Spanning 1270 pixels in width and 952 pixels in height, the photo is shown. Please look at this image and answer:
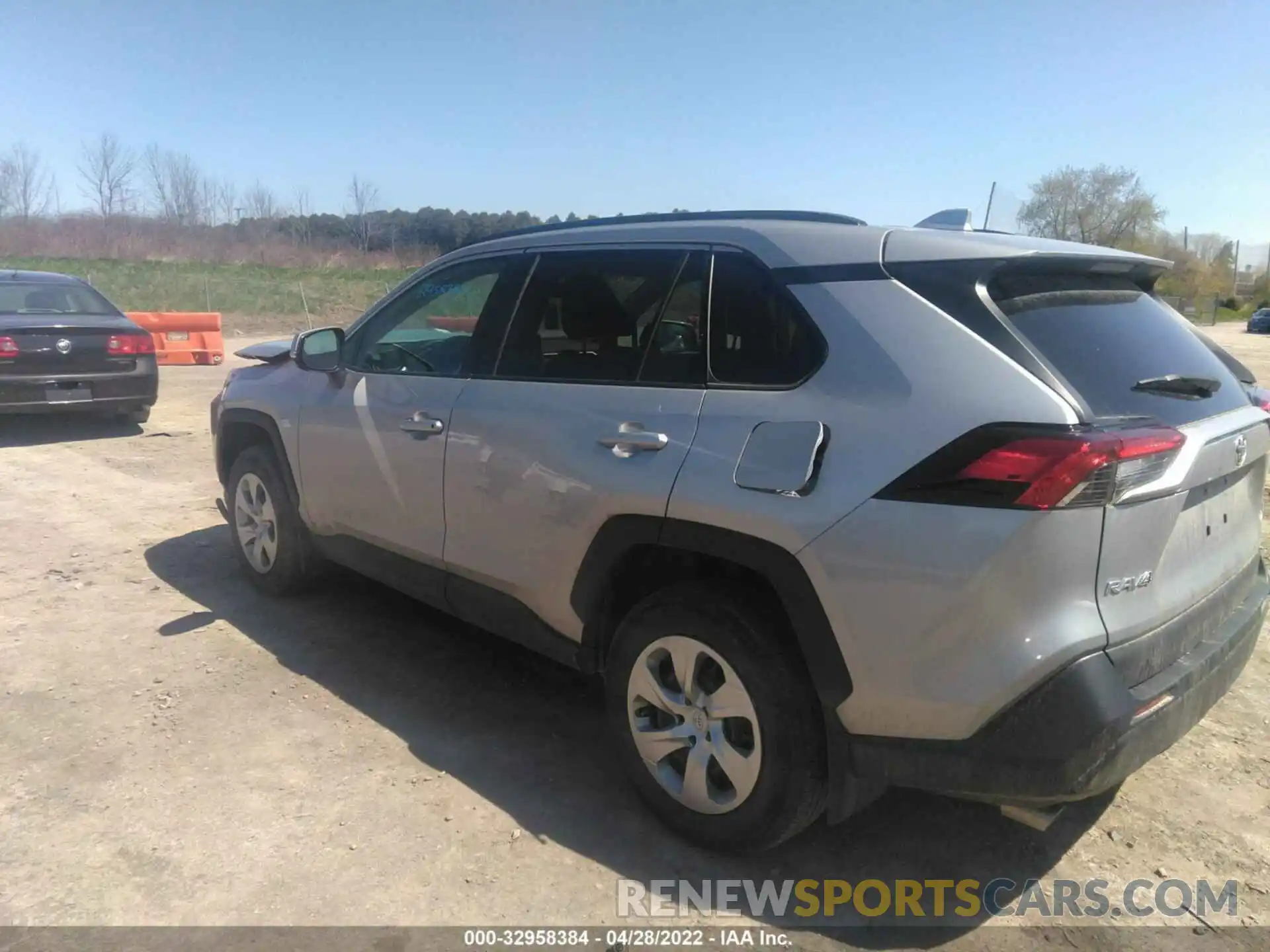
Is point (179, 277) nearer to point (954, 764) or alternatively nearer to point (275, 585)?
point (275, 585)

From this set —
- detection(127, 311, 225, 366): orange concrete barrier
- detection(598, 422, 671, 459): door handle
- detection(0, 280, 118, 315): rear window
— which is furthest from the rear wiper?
detection(127, 311, 225, 366): orange concrete barrier

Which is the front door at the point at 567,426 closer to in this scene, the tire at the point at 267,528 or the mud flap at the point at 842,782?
the mud flap at the point at 842,782

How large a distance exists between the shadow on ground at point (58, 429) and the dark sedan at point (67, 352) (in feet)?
0.97

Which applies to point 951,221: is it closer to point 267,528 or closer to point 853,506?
point 853,506

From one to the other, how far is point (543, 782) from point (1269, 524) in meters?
5.85

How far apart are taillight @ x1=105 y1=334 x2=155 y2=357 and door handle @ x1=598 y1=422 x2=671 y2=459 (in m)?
7.99

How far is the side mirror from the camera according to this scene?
14.6 feet

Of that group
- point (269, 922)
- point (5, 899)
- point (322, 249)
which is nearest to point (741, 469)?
point (269, 922)

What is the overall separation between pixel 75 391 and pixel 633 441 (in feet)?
26.6

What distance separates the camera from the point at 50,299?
31.1 ft

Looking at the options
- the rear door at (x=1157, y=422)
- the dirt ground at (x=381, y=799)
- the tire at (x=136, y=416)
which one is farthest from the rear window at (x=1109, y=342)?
the tire at (x=136, y=416)

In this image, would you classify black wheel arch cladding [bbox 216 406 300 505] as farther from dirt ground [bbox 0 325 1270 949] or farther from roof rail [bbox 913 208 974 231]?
roof rail [bbox 913 208 974 231]

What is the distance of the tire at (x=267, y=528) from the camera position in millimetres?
4734

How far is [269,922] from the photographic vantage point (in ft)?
8.54
